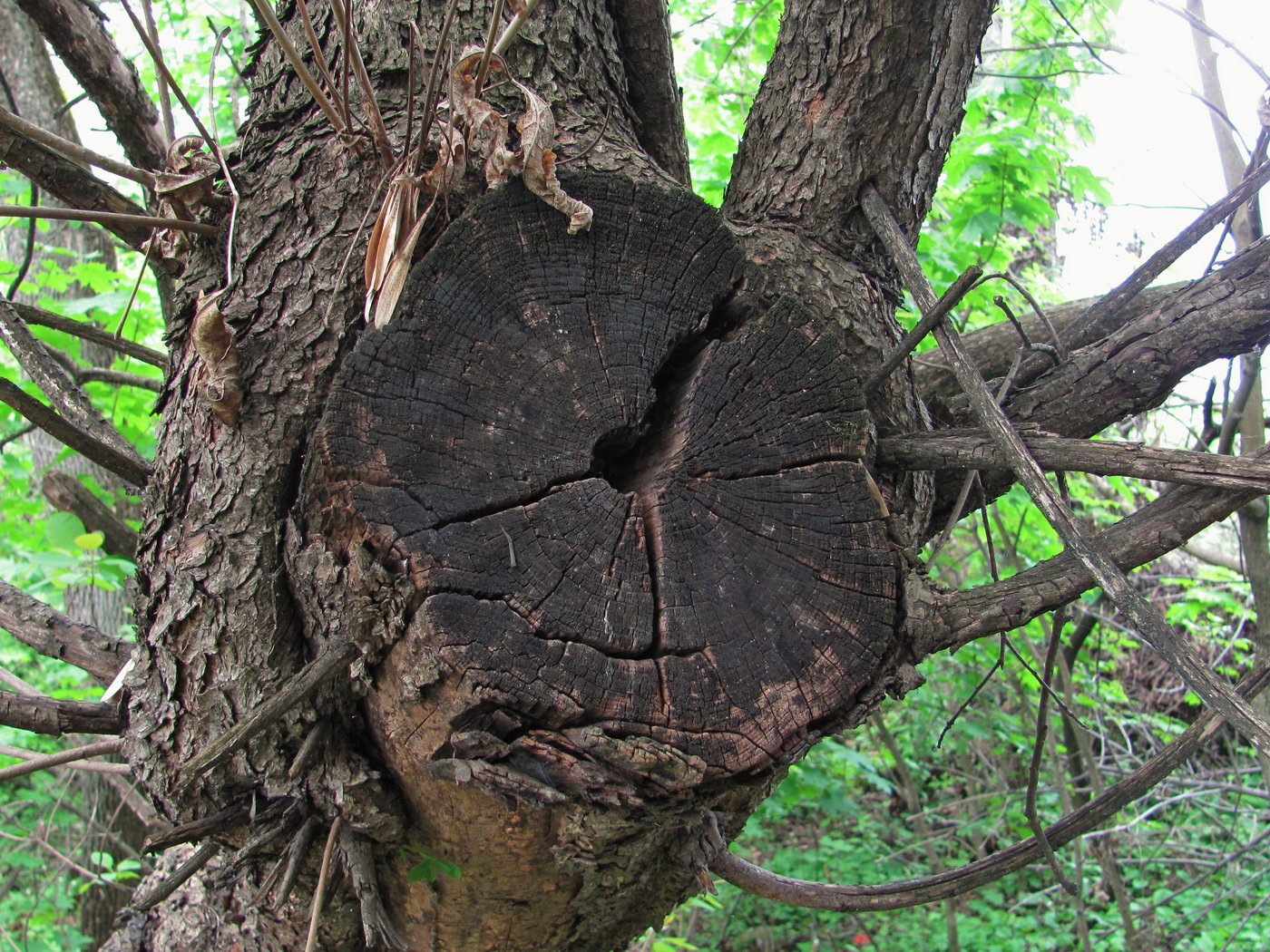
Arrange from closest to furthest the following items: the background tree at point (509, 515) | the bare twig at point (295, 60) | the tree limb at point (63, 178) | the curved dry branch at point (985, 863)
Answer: the bare twig at point (295, 60), the background tree at point (509, 515), the curved dry branch at point (985, 863), the tree limb at point (63, 178)

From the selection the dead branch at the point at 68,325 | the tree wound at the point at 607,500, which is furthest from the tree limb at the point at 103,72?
the tree wound at the point at 607,500

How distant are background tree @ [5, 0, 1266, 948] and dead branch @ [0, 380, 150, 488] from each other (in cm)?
1

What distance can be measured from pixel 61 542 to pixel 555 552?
219 cm

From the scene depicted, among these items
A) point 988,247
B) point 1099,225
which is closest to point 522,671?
point 988,247

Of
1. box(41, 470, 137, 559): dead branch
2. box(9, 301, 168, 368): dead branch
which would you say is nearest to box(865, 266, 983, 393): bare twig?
box(9, 301, 168, 368): dead branch

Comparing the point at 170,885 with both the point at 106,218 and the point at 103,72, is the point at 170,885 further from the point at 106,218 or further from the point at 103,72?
the point at 103,72

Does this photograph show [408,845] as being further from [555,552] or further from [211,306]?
[211,306]

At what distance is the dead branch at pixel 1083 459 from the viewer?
1367 mm

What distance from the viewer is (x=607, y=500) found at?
4.46 feet

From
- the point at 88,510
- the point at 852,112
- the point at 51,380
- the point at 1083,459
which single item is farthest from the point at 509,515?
the point at 88,510

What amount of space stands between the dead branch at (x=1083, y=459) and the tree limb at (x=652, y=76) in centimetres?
101

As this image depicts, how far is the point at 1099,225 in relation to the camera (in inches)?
257

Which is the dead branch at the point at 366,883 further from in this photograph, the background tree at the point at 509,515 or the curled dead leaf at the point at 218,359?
the curled dead leaf at the point at 218,359

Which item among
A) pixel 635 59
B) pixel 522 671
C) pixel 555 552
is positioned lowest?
pixel 522 671
